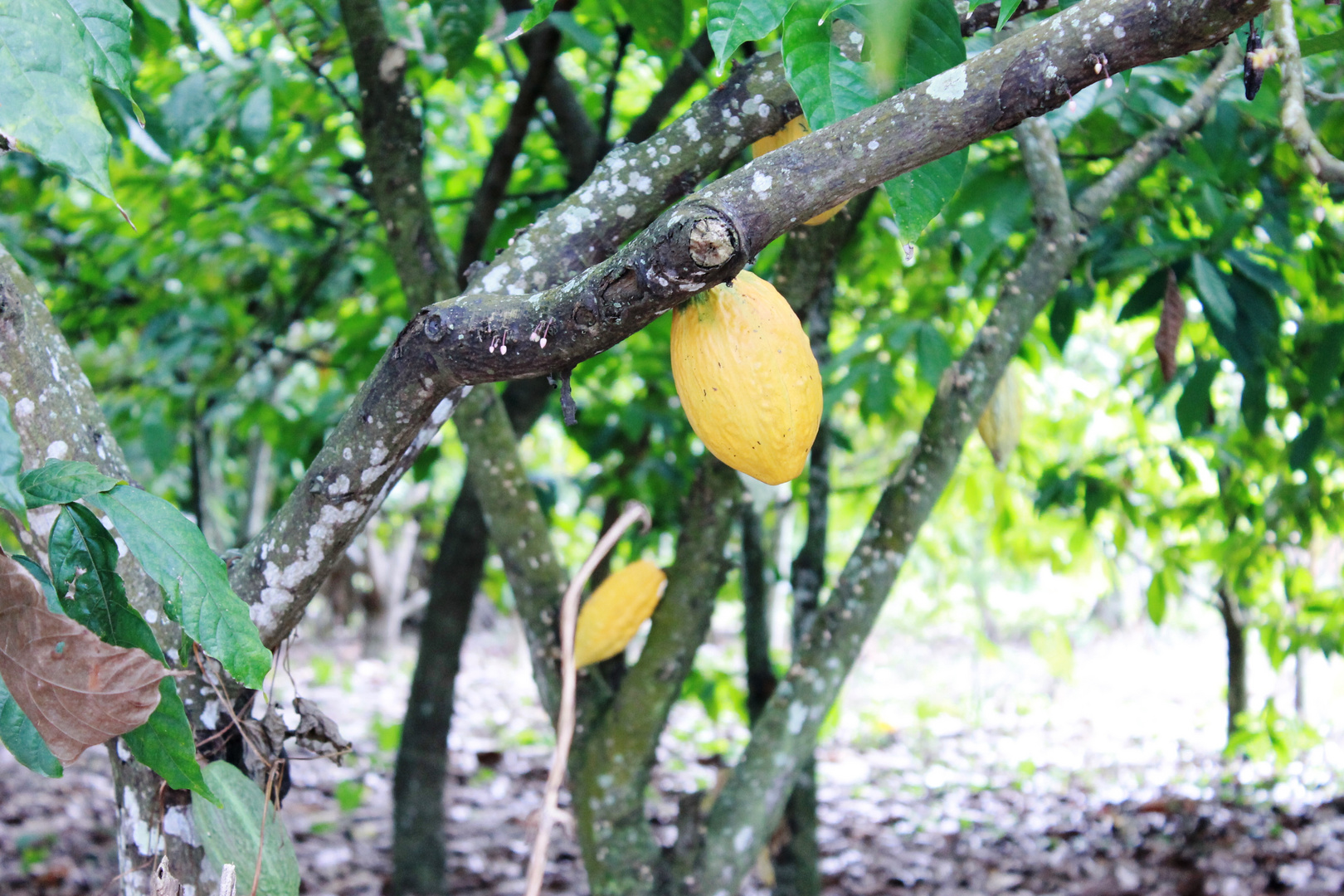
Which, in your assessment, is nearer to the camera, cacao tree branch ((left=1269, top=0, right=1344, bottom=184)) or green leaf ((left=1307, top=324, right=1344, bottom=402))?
cacao tree branch ((left=1269, top=0, right=1344, bottom=184))

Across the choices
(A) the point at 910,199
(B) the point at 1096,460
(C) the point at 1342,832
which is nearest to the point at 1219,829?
(C) the point at 1342,832

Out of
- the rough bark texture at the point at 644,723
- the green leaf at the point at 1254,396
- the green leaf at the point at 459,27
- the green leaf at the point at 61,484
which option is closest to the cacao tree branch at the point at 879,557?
the rough bark texture at the point at 644,723

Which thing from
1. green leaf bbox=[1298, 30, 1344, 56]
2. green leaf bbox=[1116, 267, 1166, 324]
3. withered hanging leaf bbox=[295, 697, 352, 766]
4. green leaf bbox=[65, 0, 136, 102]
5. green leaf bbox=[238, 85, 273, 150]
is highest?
green leaf bbox=[238, 85, 273, 150]

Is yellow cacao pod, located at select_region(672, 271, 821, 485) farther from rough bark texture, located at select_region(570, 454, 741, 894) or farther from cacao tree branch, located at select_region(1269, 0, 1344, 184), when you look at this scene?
rough bark texture, located at select_region(570, 454, 741, 894)

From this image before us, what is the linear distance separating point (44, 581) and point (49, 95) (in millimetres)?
371

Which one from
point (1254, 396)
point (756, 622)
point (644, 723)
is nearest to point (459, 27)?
point (644, 723)

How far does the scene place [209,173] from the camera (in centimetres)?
284

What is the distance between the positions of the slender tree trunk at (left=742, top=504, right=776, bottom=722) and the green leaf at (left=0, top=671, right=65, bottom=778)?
1.53 m

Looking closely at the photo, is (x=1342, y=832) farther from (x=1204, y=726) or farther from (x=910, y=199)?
(x=910, y=199)

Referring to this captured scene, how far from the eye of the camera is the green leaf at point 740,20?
2.30 feet

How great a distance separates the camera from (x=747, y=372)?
794 millimetres

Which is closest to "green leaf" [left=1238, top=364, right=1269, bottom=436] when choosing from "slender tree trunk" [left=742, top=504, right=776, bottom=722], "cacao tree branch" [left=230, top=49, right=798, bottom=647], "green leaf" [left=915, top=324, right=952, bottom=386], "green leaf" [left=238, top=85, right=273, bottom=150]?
"green leaf" [left=915, top=324, right=952, bottom=386]

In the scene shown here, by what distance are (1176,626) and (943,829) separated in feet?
14.8

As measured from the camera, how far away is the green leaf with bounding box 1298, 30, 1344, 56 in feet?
2.77
